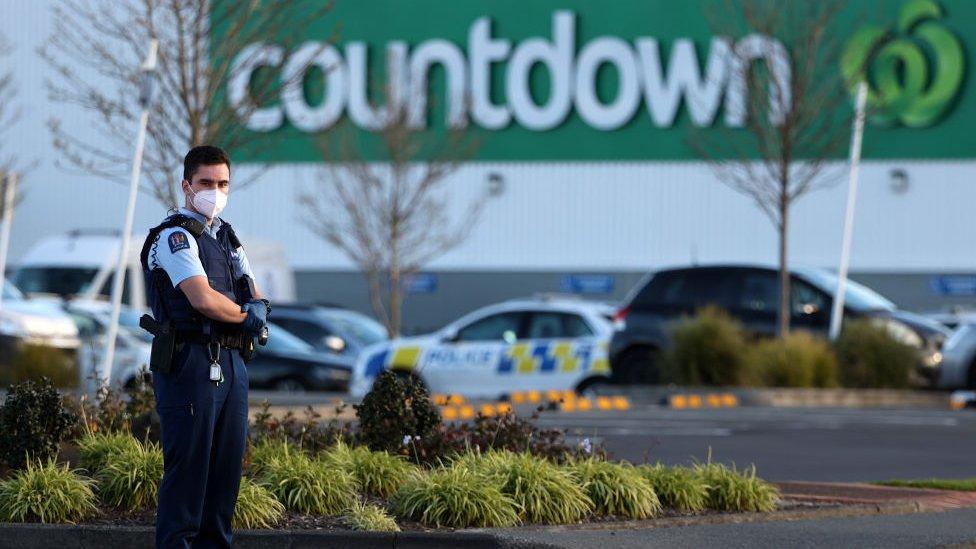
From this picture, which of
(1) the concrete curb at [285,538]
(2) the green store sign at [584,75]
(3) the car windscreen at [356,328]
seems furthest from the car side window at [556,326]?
(2) the green store sign at [584,75]

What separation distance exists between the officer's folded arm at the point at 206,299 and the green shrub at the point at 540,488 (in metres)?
2.37

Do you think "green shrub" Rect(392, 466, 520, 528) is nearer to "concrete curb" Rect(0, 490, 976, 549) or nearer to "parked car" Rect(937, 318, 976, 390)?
"concrete curb" Rect(0, 490, 976, 549)

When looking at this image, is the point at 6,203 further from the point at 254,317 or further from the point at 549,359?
the point at 254,317

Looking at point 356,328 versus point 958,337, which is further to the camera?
point 356,328

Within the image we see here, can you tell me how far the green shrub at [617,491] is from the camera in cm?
964

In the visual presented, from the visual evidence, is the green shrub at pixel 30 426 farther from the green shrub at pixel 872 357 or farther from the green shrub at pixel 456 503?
the green shrub at pixel 872 357

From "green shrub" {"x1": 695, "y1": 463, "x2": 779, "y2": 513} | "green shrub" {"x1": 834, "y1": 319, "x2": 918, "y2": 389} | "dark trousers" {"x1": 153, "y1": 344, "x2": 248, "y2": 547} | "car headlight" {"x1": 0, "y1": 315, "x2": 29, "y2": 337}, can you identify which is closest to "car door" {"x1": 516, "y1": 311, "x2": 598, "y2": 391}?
"green shrub" {"x1": 834, "y1": 319, "x2": 918, "y2": 389}

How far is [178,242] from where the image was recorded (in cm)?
740

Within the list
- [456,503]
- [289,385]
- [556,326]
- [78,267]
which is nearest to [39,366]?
[289,385]

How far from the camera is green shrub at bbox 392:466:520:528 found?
29.7 ft

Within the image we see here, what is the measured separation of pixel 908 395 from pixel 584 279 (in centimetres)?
2219

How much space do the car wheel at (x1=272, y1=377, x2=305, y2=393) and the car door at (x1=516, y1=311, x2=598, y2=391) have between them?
401 centimetres

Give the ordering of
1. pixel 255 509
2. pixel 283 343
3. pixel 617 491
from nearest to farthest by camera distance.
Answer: pixel 255 509
pixel 617 491
pixel 283 343

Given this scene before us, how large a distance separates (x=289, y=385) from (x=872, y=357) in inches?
306
